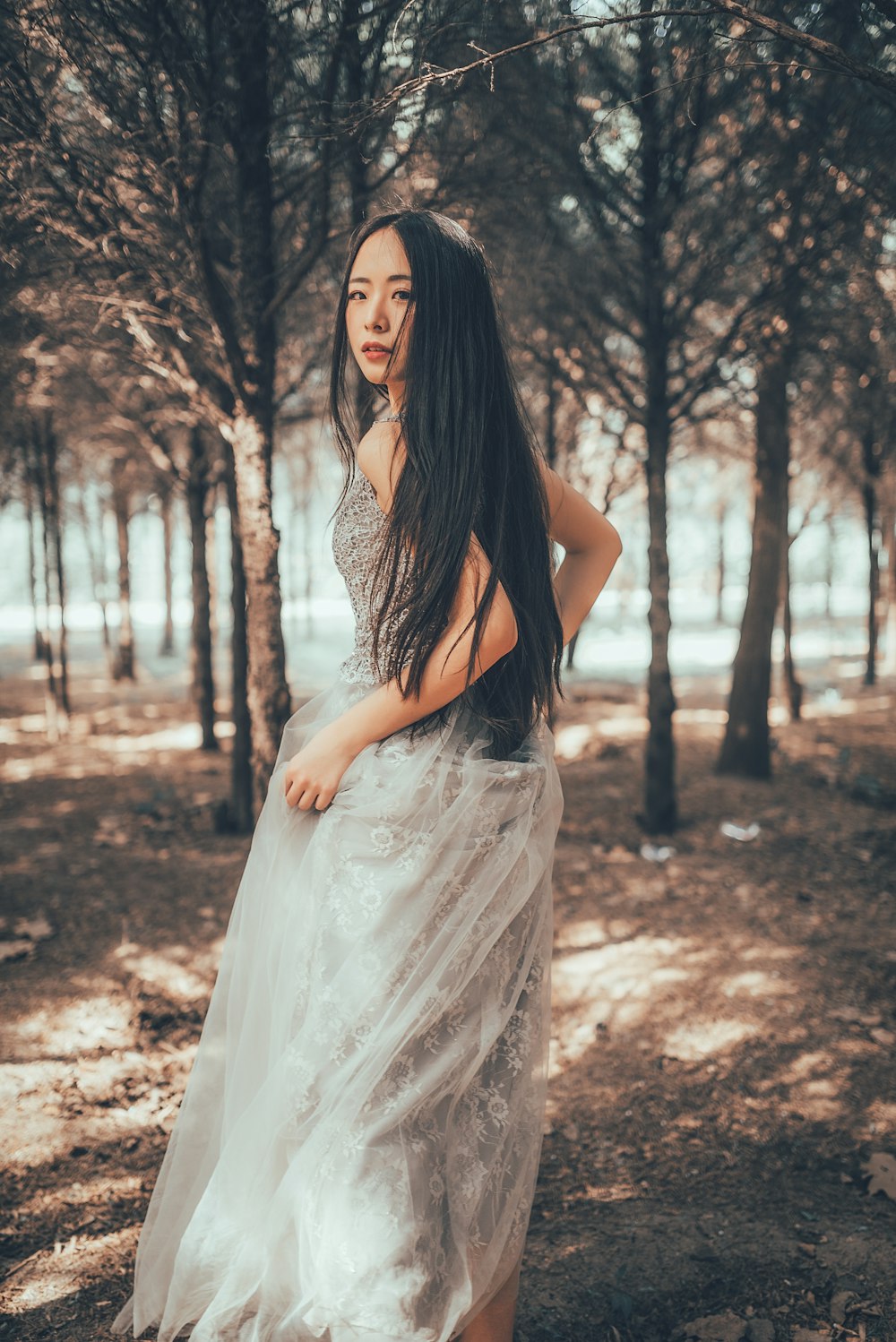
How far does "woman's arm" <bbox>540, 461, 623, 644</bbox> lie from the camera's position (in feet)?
6.46

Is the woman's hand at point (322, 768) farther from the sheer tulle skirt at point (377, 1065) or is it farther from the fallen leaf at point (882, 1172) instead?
the fallen leaf at point (882, 1172)

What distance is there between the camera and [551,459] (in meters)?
9.60

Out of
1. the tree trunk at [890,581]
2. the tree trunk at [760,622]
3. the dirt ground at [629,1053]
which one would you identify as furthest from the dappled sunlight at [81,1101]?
the tree trunk at [890,581]

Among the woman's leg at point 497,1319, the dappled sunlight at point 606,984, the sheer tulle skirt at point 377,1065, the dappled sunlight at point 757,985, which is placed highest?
the sheer tulle skirt at point 377,1065

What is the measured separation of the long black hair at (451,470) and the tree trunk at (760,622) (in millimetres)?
6643

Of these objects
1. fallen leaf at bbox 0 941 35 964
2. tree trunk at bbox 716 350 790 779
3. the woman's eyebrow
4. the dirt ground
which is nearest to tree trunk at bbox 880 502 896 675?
tree trunk at bbox 716 350 790 779

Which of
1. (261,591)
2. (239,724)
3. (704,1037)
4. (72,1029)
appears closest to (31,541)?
(239,724)

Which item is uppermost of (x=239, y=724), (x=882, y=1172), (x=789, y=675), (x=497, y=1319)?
A: (x=239, y=724)

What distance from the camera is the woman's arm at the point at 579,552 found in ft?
6.46

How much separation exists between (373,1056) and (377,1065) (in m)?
0.02

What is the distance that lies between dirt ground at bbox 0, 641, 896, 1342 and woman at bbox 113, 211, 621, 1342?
71 cm

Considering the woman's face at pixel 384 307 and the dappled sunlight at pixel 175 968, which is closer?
the woman's face at pixel 384 307

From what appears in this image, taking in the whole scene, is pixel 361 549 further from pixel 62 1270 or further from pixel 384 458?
pixel 62 1270

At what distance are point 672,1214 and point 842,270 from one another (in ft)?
18.4
